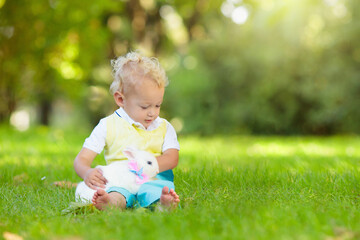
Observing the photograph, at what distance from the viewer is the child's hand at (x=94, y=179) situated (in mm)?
2814

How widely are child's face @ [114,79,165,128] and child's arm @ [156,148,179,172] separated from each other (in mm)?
264

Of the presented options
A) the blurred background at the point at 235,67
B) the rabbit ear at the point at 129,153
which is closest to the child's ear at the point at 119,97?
the rabbit ear at the point at 129,153

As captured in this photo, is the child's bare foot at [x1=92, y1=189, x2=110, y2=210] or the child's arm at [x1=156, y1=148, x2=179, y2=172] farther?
the child's arm at [x1=156, y1=148, x2=179, y2=172]

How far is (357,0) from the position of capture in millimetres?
12500

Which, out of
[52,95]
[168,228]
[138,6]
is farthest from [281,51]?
[168,228]

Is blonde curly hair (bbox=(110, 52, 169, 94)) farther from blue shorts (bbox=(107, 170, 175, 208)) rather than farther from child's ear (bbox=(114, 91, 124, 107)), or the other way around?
blue shorts (bbox=(107, 170, 175, 208))

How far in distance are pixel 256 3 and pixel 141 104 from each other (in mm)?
12499

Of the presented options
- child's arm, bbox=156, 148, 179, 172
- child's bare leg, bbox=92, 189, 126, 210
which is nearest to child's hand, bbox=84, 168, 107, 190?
child's bare leg, bbox=92, 189, 126, 210

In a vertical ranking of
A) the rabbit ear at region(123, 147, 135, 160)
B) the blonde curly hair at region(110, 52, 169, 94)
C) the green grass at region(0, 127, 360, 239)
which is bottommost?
the green grass at region(0, 127, 360, 239)

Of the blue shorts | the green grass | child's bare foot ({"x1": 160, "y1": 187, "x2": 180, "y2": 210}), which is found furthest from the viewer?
the blue shorts

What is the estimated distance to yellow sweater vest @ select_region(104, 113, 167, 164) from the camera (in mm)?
3057

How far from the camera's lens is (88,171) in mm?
2846

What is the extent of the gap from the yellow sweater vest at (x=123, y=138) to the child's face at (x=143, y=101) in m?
0.08

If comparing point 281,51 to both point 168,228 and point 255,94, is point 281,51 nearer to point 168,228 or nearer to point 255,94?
point 255,94
